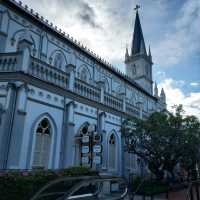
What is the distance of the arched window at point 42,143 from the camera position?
39.4ft

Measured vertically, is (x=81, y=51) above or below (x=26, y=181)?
above

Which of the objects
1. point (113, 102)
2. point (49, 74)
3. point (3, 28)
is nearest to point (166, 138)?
point (113, 102)

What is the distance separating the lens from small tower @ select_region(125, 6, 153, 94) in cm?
4445

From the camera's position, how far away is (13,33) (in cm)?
1639

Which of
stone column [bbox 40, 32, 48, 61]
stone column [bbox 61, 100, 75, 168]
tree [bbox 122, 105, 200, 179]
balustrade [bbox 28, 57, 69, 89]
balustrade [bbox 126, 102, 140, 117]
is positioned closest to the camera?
balustrade [bbox 28, 57, 69, 89]

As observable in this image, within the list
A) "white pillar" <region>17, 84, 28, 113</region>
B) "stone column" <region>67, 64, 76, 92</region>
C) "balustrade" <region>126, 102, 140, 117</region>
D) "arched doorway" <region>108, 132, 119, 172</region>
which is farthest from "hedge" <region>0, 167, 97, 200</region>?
"balustrade" <region>126, 102, 140, 117</region>

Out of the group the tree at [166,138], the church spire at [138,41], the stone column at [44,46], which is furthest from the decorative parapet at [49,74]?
the church spire at [138,41]

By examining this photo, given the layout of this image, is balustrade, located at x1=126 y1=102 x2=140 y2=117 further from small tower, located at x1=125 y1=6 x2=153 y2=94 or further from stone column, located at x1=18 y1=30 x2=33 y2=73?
small tower, located at x1=125 y1=6 x2=153 y2=94

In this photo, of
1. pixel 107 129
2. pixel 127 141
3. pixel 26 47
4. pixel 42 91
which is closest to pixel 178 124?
pixel 127 141

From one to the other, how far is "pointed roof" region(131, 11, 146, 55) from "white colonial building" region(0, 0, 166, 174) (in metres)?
26.9

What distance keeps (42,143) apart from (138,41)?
41.2m

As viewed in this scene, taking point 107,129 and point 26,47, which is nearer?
point 26,47

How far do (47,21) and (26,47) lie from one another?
927 centimetres

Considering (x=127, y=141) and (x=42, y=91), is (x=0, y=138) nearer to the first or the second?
(x=42, y=91)
